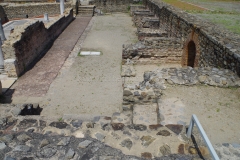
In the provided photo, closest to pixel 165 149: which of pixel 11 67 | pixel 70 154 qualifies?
pixel 70 154

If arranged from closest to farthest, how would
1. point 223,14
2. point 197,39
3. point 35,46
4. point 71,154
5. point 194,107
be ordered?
point 71,154 → point 194,107 → point 197,39 → point 35,46 → point 223,14

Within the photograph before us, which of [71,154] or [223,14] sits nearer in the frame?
[71,154]

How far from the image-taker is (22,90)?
7.27m

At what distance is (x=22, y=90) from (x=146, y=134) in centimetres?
536

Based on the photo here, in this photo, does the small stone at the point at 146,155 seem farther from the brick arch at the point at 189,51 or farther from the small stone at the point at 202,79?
the brick arch at the point at 189,51

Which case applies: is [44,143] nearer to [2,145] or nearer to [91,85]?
[2,145]

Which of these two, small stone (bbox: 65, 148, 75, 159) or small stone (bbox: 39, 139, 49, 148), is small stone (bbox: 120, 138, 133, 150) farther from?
small stone (bbox: 39, 139, 49, 148)

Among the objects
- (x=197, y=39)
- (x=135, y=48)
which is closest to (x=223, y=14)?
(x=197, y=39)

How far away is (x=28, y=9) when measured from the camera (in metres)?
21.1

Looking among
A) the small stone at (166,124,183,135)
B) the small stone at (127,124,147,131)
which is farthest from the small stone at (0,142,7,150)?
the small stone at (166,124,183,135)

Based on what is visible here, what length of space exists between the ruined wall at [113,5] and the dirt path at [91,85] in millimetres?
Result: 11758

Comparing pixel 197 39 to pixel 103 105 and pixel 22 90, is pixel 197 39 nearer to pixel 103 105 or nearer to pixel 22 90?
pixel 103 105

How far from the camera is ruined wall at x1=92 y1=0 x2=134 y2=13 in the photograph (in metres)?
22.9

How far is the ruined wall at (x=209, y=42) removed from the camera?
5.59 m
